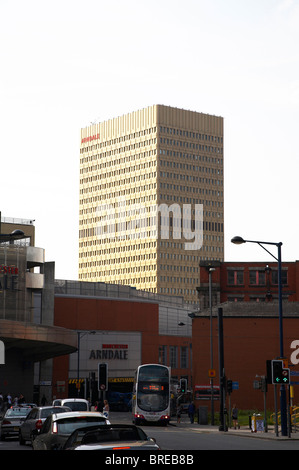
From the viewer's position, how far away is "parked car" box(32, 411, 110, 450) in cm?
2097

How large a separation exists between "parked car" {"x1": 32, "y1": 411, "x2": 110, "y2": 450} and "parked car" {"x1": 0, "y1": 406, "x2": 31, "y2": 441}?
14.2 m

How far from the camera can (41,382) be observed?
3570 inches

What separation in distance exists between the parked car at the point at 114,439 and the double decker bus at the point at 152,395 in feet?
135

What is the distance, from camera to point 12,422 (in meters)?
36.0

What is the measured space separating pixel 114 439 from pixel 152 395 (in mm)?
42504

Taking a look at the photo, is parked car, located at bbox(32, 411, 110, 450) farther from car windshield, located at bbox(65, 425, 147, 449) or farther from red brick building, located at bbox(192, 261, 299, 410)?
red brick building, located at bbox(192, 261, 299, 410)

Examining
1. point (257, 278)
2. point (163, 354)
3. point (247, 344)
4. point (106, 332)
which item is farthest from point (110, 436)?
point (163, 354)

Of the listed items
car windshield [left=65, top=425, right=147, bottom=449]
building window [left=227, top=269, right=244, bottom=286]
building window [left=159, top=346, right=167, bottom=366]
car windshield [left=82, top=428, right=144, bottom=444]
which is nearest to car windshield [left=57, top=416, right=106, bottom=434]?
car windshield [left=65, top=425, right=147, bottom=449]

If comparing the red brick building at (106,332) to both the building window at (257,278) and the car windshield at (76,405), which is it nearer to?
the building window at (257,278)

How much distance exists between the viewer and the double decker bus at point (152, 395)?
186 feet

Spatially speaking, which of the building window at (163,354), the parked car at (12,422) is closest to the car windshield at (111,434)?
the parked car at (12,422)

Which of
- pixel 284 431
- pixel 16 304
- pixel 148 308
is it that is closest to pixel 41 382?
pixel 16 304

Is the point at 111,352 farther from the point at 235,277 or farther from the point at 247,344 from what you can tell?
the point at 247,344
